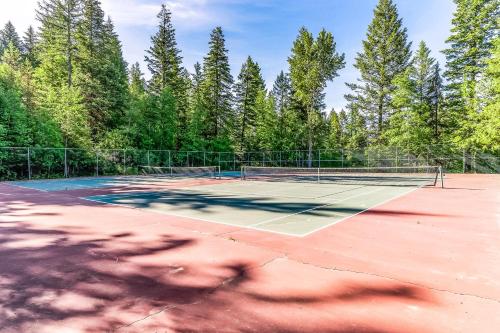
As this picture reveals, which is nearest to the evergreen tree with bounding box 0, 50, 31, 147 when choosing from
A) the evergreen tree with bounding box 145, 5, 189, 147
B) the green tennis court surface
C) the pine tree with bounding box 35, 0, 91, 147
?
the pine tree with bounding box 35, 0, 91, 147

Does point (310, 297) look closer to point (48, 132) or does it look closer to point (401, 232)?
point (401, 232)

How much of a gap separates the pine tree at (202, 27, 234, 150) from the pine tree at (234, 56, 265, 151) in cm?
217

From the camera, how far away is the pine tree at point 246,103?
3922 cm

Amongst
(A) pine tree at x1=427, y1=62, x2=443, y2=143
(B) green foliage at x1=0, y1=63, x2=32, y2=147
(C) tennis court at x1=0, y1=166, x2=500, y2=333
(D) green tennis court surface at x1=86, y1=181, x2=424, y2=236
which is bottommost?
(C) tennis court at x1=0, y1=166, x2=500, y2=333

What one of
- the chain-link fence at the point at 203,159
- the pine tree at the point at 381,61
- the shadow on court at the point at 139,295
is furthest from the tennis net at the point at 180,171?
the shadow on court at the point at 139,295

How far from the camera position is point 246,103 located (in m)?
39.3

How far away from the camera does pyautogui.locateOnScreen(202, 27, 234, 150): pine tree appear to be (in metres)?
36.4

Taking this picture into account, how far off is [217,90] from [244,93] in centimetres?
437

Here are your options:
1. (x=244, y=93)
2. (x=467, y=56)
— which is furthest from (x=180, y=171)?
(x=467, y=56)

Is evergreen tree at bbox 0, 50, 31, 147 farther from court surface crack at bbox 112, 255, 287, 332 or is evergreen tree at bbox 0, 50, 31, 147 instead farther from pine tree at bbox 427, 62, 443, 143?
pine tree at bbox 427, 62, 443, 143

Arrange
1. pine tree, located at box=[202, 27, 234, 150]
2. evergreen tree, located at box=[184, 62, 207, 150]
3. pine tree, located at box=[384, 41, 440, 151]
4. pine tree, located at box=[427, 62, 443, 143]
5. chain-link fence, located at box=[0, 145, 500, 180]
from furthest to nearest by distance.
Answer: pine tree, located at box=[202, 27, 234, 150] < evergreen tree, located at box=[184, 62, 207, 150] < pine tree, located at box=[427, 62, 443, 143] < pine tree, located at box=[384, 41, 440, 151] < chain-link fence, located at box=[0, 145, 500, 180]

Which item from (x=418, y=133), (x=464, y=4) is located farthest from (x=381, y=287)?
(x=464, y=4)

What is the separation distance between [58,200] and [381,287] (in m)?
11.0

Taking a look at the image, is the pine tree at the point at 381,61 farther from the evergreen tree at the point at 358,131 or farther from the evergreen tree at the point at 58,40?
the evergreen tree at the point at 58,40
